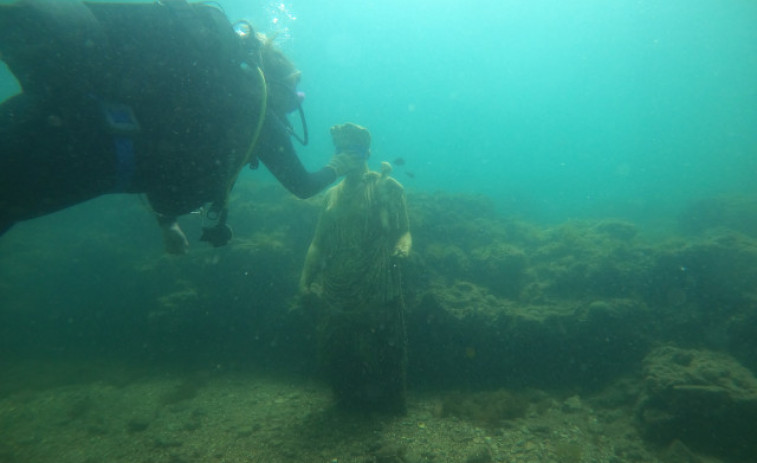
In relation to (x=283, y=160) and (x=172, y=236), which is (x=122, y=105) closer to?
(x=283, y=160)

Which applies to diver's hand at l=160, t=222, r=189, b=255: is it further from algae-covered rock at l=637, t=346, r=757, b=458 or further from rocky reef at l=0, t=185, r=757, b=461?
algae-covered rock at l=637, t=346, r=757, b=458

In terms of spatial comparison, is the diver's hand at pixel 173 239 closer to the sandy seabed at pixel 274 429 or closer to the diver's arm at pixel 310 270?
the diver's arm at pixel 310 270

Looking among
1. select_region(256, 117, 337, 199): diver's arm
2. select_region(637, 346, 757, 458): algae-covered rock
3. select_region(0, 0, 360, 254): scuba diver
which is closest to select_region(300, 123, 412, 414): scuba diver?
select_region(256, 117, 337, 199): diver's arm

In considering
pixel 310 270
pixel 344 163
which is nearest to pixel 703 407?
pixel 310 270

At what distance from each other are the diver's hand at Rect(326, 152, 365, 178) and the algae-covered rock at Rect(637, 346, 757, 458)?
488 centimetres

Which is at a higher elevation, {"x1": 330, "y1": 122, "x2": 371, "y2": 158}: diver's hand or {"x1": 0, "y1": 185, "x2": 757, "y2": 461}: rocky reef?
{"x1": 330, "y1": 122, "x2": 371, "y2": 158}: diver's hand

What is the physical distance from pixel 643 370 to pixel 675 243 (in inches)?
182

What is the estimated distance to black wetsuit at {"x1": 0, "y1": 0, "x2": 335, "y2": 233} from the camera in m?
1.72

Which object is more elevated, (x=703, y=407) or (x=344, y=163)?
(x=344, y=163)

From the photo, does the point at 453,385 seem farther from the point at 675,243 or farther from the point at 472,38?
the point at 472,38

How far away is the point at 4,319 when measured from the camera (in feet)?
30.1

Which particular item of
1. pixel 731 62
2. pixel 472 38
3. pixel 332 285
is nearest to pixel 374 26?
pixel 472 38

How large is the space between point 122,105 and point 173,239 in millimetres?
1608

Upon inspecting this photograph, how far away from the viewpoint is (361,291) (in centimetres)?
450
